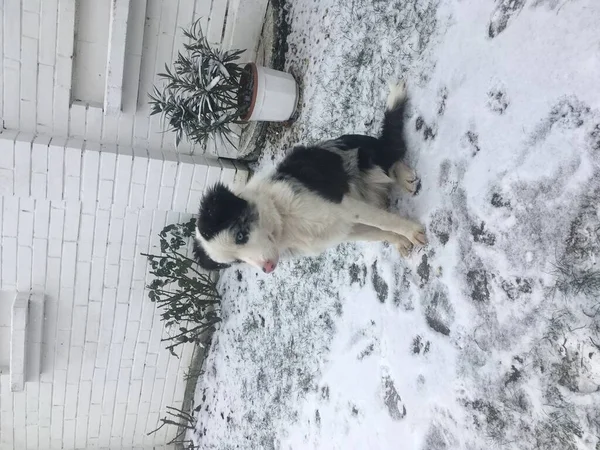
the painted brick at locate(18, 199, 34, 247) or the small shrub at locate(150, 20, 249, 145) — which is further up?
the small shrub at locate(150, 20, 249, 145)

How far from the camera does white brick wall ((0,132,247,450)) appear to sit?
4.13 meters

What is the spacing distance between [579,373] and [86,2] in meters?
4.29

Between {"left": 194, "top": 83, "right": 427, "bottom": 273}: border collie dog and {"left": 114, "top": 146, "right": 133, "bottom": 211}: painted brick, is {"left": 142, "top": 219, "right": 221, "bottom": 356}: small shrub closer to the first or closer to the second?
{"left": 114, "top": 146, "right": 133, "bottom": 211}: painted brick

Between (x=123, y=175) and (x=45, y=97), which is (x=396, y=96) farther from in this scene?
(x=45, y=97)

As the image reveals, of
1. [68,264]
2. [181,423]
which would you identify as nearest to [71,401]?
[181,423]

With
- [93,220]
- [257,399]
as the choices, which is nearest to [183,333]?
[257,399]

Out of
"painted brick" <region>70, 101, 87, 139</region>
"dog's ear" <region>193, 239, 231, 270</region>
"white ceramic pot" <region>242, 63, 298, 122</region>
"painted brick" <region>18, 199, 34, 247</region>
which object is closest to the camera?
"dog's ear" <region>193, 239, 231, 270</region>

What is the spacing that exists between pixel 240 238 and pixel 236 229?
50mm

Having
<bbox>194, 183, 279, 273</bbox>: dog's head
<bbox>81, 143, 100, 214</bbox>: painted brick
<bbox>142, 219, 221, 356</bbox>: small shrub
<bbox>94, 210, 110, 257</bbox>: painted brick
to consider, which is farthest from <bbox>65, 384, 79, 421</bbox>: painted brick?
<bbox>194, 183, 279, 273</bbox>: dog's head

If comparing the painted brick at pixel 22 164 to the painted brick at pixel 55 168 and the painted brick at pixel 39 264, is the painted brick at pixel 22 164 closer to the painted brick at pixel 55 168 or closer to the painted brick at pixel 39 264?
the painted brick at pixel 55 168

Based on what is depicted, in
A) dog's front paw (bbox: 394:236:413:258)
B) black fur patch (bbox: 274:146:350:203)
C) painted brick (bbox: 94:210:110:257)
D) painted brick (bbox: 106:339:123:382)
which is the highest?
black fur patch (bbox: 274:146:350:203)

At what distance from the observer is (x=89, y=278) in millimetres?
4613

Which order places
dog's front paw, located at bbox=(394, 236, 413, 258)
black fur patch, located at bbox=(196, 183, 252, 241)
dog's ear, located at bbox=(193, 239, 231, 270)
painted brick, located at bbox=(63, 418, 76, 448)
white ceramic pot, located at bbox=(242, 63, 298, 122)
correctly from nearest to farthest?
black fur patch, located at bbox=(196, 183, 252, 241) < dog's ear, located at bbox=(193, 239, 231, 270) < dog's front paw, located at bbox=(394, 236, 413, 258) < white ceramic pot, located at bbox=(242, 63, 298, 122) < painted brick, located at bbox=(63, 418, 76, 448)

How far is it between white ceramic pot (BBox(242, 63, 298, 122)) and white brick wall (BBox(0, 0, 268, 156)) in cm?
72
